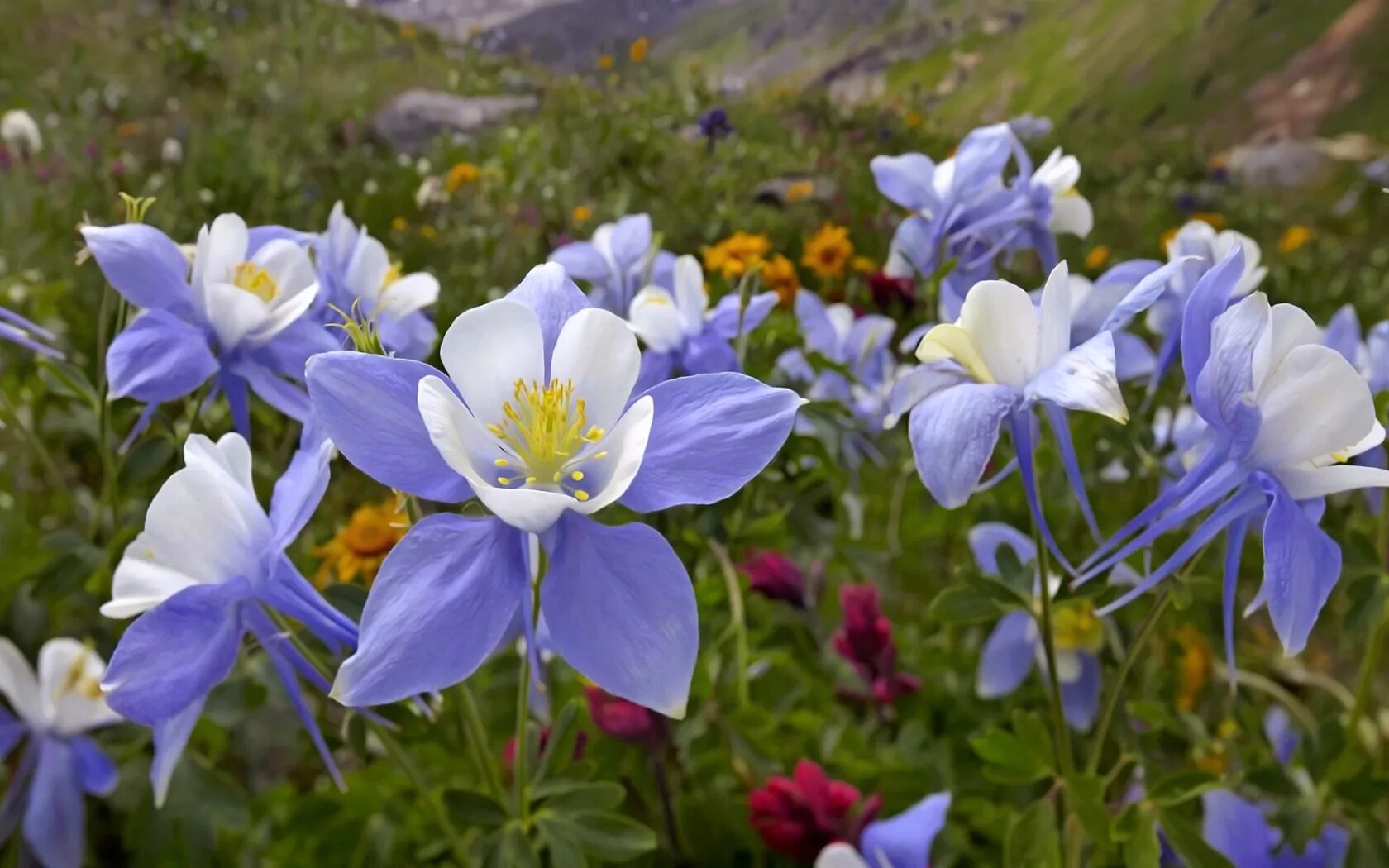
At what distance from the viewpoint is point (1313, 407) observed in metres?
0.37

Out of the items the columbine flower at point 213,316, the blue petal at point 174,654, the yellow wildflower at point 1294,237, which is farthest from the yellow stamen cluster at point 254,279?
the yellow wildflower at point 1294,237

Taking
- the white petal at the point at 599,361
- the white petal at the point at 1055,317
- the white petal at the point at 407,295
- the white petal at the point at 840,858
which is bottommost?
the white petal at the point at 840,858

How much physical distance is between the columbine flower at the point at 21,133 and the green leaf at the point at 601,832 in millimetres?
1572

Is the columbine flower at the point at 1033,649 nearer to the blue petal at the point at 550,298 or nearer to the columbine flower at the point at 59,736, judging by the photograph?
the blue petal at the point at 550,298

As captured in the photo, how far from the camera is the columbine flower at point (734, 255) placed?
109 centimetres

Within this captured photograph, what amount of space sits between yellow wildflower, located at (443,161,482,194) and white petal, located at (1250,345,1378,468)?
46.9 inches

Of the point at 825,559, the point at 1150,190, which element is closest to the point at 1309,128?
the point at 1150,190

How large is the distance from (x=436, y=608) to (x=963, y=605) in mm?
310

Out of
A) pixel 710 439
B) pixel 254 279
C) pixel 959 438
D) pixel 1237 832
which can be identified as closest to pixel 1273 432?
pixel 959 438

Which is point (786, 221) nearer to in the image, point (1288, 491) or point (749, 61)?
point (749, 61)

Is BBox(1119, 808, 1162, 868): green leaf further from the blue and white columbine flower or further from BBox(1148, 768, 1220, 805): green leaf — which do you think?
the blue and white columbine flower

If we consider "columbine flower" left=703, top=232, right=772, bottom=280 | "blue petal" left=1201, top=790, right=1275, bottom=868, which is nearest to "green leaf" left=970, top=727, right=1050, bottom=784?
"blue petal" left=1201, top=790, right=1275, bottom=868

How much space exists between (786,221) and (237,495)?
1114 millimetres

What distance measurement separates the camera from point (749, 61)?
138 centimetres
